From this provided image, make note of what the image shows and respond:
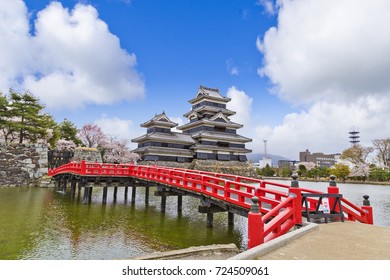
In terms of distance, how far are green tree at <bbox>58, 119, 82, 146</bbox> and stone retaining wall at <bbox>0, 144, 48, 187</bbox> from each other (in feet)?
44.6

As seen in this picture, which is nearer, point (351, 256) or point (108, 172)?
point (351, 256)

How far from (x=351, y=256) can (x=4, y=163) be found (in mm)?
33732

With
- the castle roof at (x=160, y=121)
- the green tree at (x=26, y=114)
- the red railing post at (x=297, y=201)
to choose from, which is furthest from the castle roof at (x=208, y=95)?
the red railing post at (x=297, y=201)

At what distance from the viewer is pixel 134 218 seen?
45.2 ft

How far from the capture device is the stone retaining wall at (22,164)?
2852 centimetres

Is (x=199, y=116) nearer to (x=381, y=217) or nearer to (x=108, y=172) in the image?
(x=108, y=172)

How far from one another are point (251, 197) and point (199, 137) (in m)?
35.9

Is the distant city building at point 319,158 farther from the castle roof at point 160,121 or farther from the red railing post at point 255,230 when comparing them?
the red railing post at point 255,230

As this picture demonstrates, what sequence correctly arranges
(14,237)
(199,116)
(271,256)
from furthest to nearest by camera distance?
(199,116), (14,237), (271,256)

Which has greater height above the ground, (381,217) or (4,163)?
(4,163)

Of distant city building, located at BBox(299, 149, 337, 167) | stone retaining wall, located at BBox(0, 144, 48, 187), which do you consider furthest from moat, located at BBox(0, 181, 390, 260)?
distant city building, located at BBox(299, 149, 337, 167)

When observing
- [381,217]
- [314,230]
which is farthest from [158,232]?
[381,217]

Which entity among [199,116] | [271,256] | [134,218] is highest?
[199,116]

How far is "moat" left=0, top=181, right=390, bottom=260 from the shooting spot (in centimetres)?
831
